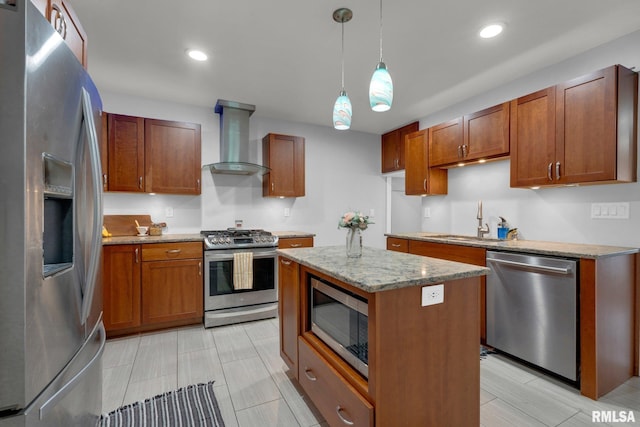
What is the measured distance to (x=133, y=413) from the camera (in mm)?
1817

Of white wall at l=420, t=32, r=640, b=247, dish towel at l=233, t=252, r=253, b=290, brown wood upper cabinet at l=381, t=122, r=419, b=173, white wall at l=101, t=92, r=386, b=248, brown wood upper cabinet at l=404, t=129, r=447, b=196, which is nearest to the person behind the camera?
white wall at l=420, t=32, r=640, b=247

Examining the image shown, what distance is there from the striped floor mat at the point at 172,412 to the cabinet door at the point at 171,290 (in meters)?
1.19

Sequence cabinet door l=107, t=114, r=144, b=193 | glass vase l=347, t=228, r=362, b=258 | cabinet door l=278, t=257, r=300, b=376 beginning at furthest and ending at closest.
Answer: cabinet door l=107, t=114, r=144, b=193, cabinet door l=278, t=257, r=300, b=376, glass vase l=347, t=228, r=362, b=258

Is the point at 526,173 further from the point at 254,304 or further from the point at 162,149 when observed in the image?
the point at 162,149

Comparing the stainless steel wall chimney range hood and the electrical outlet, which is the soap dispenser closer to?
the electrical outlet

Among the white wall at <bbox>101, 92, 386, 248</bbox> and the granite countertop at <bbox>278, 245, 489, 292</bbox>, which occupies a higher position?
the white wall at <bbox>101, 92, 386, 248</bbox>

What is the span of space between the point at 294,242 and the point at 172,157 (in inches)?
68.4

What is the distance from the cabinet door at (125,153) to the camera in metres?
3.11

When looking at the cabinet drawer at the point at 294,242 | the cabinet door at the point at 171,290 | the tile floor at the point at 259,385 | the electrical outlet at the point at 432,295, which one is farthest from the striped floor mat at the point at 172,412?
the cabinet drawer at the point at 294,242

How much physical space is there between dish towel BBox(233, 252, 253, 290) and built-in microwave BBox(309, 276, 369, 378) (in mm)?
1531

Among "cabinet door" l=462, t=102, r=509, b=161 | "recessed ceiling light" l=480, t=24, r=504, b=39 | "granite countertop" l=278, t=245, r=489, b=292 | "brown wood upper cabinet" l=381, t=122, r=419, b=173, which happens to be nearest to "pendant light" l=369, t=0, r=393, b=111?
"granite countertop" l=278, t=245, r=489, b=292

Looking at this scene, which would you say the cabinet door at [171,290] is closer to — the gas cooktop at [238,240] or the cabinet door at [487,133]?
the gas cooktop at [238,240]

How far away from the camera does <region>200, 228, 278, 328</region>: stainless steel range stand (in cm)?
318

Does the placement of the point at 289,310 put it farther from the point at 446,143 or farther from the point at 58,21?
the point at 446,143
